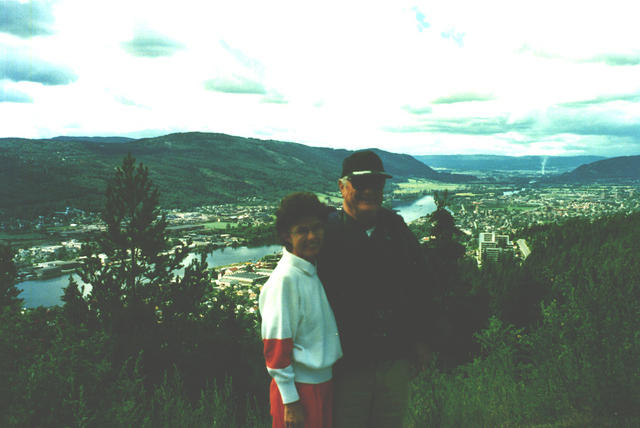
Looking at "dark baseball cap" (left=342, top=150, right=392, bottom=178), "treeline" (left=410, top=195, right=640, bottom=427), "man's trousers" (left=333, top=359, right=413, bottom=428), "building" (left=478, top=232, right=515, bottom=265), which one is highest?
"dark baseball cap" (left=342, top=150, right=392, bottom=178)

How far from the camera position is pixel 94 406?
2.88 meters

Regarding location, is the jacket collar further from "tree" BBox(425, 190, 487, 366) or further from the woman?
"tree" BBox(425, 190, 487, 366)

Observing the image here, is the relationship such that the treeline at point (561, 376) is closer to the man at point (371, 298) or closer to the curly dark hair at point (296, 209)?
the man at point (371, 298)

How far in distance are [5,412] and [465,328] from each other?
1429 centimetres

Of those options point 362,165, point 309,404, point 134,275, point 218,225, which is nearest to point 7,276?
point 134,275

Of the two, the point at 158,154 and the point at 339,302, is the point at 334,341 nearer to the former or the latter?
the point at 339,302

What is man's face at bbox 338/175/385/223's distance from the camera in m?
2.16

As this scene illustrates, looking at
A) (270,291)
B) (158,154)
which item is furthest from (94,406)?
(158,154)

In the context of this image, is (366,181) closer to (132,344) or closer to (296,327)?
(296,327)

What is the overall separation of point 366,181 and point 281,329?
841mm

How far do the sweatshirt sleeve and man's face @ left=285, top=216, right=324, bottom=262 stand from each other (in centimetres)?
16

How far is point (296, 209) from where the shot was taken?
192 cm

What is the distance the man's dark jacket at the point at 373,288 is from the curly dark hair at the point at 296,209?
0.24m

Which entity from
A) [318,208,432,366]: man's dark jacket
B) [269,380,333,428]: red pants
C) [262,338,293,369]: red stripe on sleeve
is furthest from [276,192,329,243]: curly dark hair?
[269,380,333,428]: red pants
